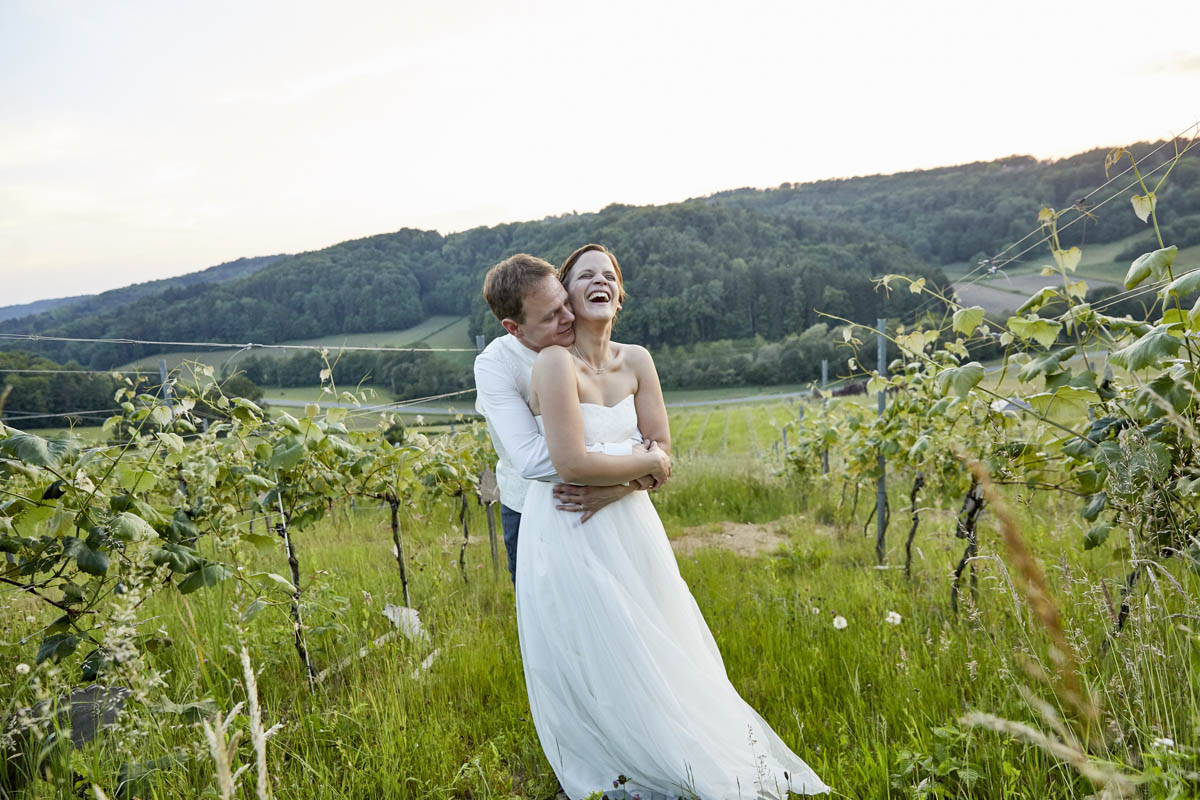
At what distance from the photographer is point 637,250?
190ft

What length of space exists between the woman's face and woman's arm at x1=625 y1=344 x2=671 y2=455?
243 millimetres

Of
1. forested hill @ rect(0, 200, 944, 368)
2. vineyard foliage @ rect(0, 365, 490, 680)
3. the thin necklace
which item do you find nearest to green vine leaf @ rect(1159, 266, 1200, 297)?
the thin necklace

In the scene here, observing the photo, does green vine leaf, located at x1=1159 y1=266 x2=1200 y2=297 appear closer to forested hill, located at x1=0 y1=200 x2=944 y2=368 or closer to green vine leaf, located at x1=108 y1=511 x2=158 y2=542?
green vine leaf, located at x1=108 y1=511 x2=158 y2=542

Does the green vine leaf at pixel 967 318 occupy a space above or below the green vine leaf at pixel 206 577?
above

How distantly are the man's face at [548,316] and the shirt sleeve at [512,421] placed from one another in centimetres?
22

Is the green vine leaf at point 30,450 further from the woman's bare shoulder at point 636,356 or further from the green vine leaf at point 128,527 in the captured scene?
the woman's bare shoulder at point 636,356

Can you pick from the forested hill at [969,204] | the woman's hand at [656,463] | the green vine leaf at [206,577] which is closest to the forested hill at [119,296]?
the green vine leaf at [206,577]

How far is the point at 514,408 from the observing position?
251 cm

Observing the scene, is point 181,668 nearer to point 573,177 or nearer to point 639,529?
point 639,529

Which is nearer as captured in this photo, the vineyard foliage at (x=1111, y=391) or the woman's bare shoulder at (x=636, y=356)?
Answer: the vineyard foliage at (x=1111, y=391)

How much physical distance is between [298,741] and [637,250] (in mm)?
57365

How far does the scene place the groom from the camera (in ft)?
7.89

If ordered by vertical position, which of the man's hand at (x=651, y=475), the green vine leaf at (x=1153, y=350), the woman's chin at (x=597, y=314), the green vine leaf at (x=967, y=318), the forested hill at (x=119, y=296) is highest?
the forested hill at (x=119, y=296)

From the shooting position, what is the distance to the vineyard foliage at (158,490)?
75.8 inches
